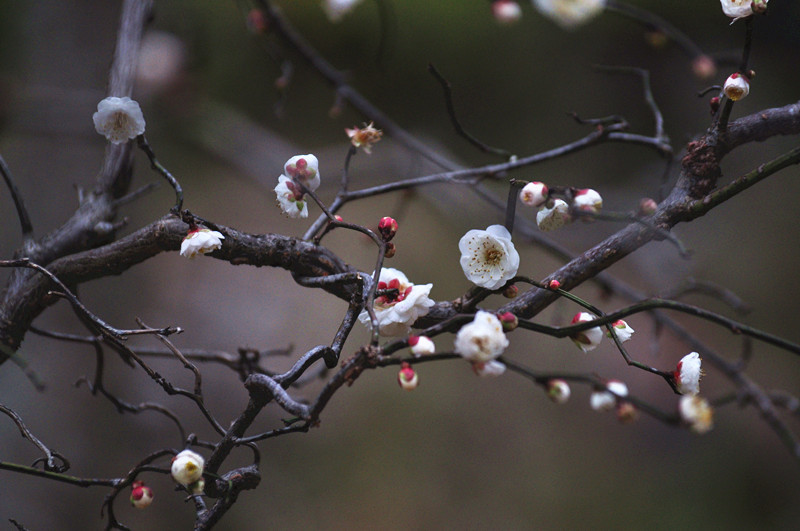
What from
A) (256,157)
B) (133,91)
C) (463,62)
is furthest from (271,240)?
(463,62)

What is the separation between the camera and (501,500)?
3.83 ft

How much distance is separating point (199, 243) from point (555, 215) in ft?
0.78

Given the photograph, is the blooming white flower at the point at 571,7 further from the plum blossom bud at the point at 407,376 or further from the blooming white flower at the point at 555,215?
the plum blossom bud at the point at 407,376

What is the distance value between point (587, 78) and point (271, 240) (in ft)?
4.20

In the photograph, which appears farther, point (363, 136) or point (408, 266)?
point (408, 266)

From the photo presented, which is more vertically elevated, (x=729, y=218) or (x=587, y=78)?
(x=587, y=78)

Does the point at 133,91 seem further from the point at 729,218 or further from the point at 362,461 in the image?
the point at 729,218

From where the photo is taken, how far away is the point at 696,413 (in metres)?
0.53

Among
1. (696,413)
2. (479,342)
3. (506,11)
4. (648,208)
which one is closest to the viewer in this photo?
(479,342)

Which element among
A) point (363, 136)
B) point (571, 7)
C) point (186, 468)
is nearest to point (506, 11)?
point (571, 7)

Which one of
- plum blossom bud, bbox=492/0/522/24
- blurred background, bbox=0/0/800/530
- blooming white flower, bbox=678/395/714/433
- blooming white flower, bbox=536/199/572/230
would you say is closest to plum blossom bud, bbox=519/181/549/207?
blooming white flower, bbox=536/199/572/230

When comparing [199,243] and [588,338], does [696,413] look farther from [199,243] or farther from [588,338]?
[199,243]

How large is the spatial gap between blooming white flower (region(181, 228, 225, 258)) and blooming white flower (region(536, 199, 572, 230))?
0.72 feet

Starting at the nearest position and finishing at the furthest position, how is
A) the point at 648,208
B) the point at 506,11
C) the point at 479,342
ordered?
the point at 479,342, the point at 648,208, the point at 506,11
